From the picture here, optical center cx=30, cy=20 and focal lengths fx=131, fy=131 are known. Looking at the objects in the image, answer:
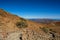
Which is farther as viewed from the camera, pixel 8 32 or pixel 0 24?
pixel 0 24

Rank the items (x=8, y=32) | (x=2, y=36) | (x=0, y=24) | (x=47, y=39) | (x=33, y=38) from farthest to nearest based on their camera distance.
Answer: (x=47, y=39), (x=33, y=38), (x=0, y=24), (x=8, y=32), (x=2, y=36)

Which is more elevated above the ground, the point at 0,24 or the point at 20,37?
the point at 0,24

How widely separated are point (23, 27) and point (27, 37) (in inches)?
67.9

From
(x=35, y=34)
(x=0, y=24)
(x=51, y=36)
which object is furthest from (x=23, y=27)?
(x=51, y=36)

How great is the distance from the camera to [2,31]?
13.1 m

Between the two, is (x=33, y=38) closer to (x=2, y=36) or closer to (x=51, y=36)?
(x=51, y=36)

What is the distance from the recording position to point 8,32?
1320 cm

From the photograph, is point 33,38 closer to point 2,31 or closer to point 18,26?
point 18,26

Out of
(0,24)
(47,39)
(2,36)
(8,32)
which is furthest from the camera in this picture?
(47,39)

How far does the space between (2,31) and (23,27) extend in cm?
370

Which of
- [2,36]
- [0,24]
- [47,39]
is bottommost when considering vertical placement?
[47,39]

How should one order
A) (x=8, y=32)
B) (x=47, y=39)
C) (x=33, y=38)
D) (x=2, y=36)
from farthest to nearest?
(x=47, y=39)
(x=33, y=38)
(x=8, y=32)
(x=2, y=36)

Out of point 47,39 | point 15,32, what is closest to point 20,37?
point 15,32

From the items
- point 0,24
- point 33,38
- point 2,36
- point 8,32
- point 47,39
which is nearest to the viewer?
point 2,36
